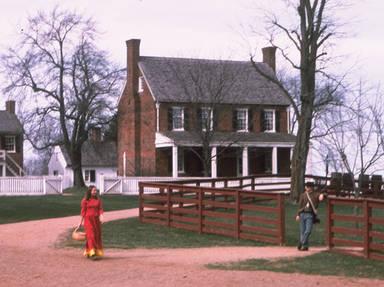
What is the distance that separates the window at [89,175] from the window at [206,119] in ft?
93.5

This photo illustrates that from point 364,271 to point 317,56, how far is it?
21.0 meters

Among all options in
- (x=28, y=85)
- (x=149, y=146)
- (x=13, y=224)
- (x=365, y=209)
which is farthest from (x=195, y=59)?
(x=365, y=209)

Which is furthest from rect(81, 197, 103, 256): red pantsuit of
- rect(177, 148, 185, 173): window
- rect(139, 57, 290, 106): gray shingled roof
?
rect(177, 148, 185, 173): window

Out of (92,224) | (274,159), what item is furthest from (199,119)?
(92,224)

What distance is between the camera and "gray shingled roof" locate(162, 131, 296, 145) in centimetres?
4931

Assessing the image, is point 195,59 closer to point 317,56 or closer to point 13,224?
point 317,56

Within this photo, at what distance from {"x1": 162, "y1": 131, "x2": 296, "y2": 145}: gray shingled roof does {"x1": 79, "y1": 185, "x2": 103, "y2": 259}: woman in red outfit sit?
31950 mm

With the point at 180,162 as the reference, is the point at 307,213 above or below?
below

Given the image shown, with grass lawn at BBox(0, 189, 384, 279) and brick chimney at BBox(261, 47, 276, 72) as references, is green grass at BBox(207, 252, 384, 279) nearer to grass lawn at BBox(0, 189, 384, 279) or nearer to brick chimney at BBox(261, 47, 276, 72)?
grass lawn at BBox(0, 189, 384, 279)

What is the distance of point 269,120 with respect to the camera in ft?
180

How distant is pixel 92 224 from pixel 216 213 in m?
5.31

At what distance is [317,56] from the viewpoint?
34.1 meters

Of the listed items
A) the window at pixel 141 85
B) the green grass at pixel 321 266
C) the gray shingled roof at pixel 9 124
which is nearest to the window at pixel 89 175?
the gray shingled roof at pixel 9 124

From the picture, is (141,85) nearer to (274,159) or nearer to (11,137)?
(274,159)
